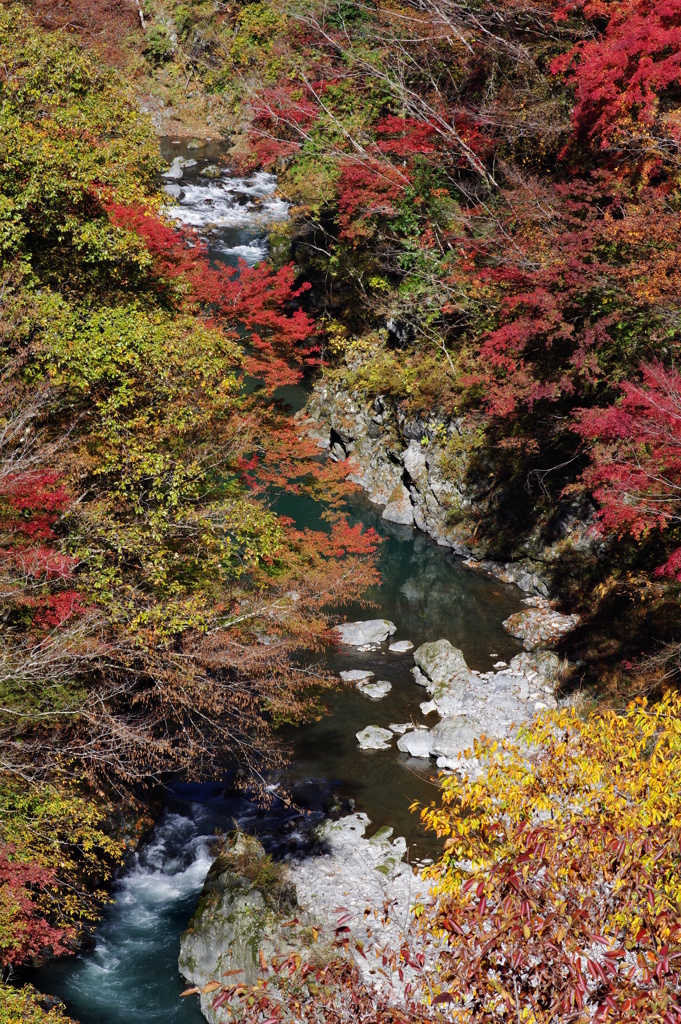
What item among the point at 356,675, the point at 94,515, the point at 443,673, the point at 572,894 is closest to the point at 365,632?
the point at 356,675

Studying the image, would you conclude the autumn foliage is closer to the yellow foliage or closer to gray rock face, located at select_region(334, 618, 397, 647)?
gray rock face, located at select_region(334, 618, 397, 647)

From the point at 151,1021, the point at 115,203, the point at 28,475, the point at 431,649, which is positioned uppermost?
the point at 115,203

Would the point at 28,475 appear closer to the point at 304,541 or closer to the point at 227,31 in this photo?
the point at 304,541

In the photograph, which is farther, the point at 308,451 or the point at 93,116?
the point at 308,451

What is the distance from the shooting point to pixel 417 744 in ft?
45.3

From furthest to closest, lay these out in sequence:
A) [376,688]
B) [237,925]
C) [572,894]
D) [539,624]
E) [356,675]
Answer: [539,624] < [356,675] < [376,688] < [237,925] < [572,894]

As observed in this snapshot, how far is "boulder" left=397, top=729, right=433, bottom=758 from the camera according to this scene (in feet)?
45.1

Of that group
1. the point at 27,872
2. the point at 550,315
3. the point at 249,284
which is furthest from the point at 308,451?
the point at 27,872

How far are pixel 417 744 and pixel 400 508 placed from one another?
901 centimetres

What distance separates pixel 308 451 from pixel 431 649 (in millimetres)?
5359

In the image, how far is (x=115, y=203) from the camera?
12203 mm

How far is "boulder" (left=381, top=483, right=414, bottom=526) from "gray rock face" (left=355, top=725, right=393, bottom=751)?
26.9ft

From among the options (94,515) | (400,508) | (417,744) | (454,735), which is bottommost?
(400,508)

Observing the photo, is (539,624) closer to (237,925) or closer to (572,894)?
(237,925)
